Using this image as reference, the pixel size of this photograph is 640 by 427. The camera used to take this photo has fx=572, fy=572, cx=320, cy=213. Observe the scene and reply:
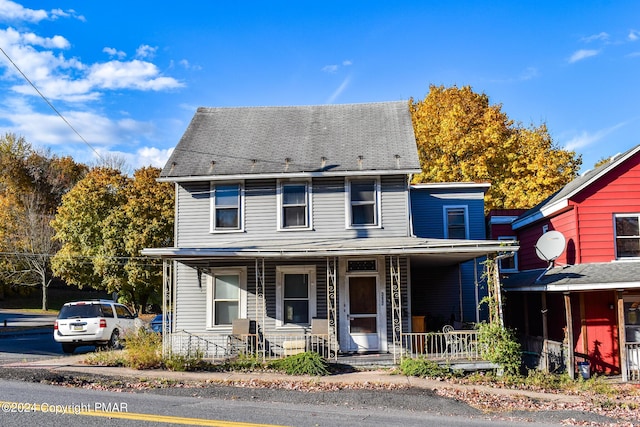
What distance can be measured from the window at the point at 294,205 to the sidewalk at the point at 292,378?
5082 mm

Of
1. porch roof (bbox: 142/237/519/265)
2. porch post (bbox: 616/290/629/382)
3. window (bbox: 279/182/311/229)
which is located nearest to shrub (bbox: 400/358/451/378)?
porch roof (bbox: 142/237/519/265)

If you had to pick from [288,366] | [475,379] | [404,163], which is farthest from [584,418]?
[404,163]

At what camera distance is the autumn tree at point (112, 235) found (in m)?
35.1

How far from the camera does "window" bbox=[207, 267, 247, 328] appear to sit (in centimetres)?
1711

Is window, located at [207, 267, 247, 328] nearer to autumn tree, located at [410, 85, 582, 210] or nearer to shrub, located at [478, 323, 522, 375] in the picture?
shrub, located at [478, 323, 522, 375]

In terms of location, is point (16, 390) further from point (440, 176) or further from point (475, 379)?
point (440, 176)

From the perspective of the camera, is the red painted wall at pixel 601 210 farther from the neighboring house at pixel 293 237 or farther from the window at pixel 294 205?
the window at pixel 294 205

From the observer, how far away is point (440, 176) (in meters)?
30.2

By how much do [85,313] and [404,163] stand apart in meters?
11.3

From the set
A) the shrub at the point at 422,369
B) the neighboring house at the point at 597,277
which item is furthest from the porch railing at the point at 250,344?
the neighboring house at the point at 597,277

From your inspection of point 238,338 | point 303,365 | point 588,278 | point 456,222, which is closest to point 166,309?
point 238,338

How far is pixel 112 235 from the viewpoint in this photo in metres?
35.2

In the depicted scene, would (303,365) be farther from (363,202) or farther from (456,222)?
(456,222)

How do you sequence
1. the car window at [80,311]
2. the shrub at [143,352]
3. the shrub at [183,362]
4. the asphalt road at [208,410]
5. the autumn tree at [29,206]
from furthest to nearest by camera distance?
the autumn tree at [29,206] < the car window at [80,311] < the shrub at [143,352] < the shrub at [183,362] < the asphalt road at [208,410]
